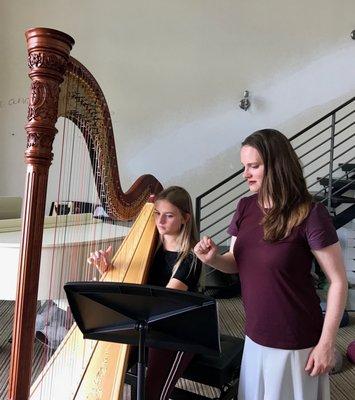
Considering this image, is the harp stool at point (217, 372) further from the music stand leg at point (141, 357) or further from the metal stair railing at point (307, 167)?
the metal stair railing at point (307, 167)

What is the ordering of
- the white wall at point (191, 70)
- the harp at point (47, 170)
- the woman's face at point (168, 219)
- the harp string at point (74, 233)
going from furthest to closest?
the white wall at point (191, 70), the woman's face at point (168, 219), the harp string at point (74, 233), the harp at point (47, 170)

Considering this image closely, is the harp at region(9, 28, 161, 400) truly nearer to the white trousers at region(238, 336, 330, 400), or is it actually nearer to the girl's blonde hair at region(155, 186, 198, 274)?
the girl's blonde hair at region(155, 186, 198, 274)

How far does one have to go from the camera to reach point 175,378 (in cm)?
167

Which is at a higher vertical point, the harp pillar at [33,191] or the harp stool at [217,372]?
the harp pillar at [33,191]

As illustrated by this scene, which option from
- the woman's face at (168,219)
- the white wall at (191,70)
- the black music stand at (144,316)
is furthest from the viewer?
the white wall at (191,70)

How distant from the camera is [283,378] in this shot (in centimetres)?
125

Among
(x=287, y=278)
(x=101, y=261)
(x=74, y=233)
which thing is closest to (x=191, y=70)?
(x=74, y=233)

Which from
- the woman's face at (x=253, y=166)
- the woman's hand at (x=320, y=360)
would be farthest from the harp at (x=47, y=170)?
the woman's hand at (x=320, y=360)

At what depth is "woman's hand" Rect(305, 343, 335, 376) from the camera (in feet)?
4.01

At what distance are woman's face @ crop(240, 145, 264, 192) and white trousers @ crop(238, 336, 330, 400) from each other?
1.70ft

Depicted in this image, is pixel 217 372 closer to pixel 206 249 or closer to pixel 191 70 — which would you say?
pixel 206 249

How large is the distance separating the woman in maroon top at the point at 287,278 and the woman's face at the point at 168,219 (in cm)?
51

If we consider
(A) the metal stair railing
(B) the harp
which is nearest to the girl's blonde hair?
(B) the harp

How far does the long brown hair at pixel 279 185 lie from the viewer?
49.0 inches
